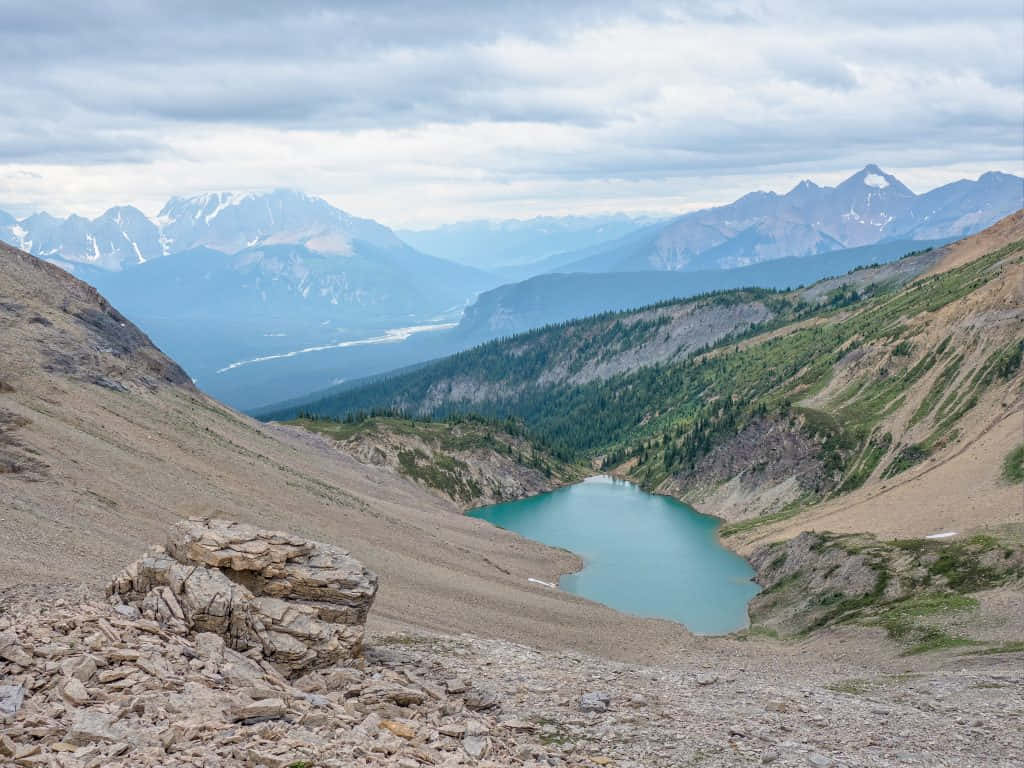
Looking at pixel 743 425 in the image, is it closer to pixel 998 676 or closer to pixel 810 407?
pixel 810 407

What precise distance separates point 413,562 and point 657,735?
4884 centimetres

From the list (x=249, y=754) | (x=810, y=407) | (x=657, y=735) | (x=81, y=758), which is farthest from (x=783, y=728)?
(x=810, y=407)

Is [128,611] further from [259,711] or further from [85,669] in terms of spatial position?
[259,711]

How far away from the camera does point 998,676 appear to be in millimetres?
43812

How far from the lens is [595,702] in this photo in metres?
36.9

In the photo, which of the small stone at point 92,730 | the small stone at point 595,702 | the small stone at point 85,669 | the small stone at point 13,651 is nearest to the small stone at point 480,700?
the small stone at point 595,702

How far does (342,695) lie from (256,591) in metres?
9.13

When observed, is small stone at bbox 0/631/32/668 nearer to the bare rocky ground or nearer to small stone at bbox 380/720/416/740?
the bare rocky ground

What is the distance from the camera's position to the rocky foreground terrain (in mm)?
25375

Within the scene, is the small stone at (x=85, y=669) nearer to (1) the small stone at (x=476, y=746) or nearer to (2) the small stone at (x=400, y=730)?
(2) the small stone at (x=400, y=730)

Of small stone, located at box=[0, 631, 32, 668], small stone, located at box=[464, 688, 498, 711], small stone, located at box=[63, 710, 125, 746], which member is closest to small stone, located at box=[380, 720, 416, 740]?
small stone, located at box=[464, 688, 498, 711]

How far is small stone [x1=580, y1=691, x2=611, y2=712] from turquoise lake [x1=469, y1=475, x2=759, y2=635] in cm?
5111

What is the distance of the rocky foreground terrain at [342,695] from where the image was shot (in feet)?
83.3

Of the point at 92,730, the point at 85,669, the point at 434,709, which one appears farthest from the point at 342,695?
the point at 92,730
